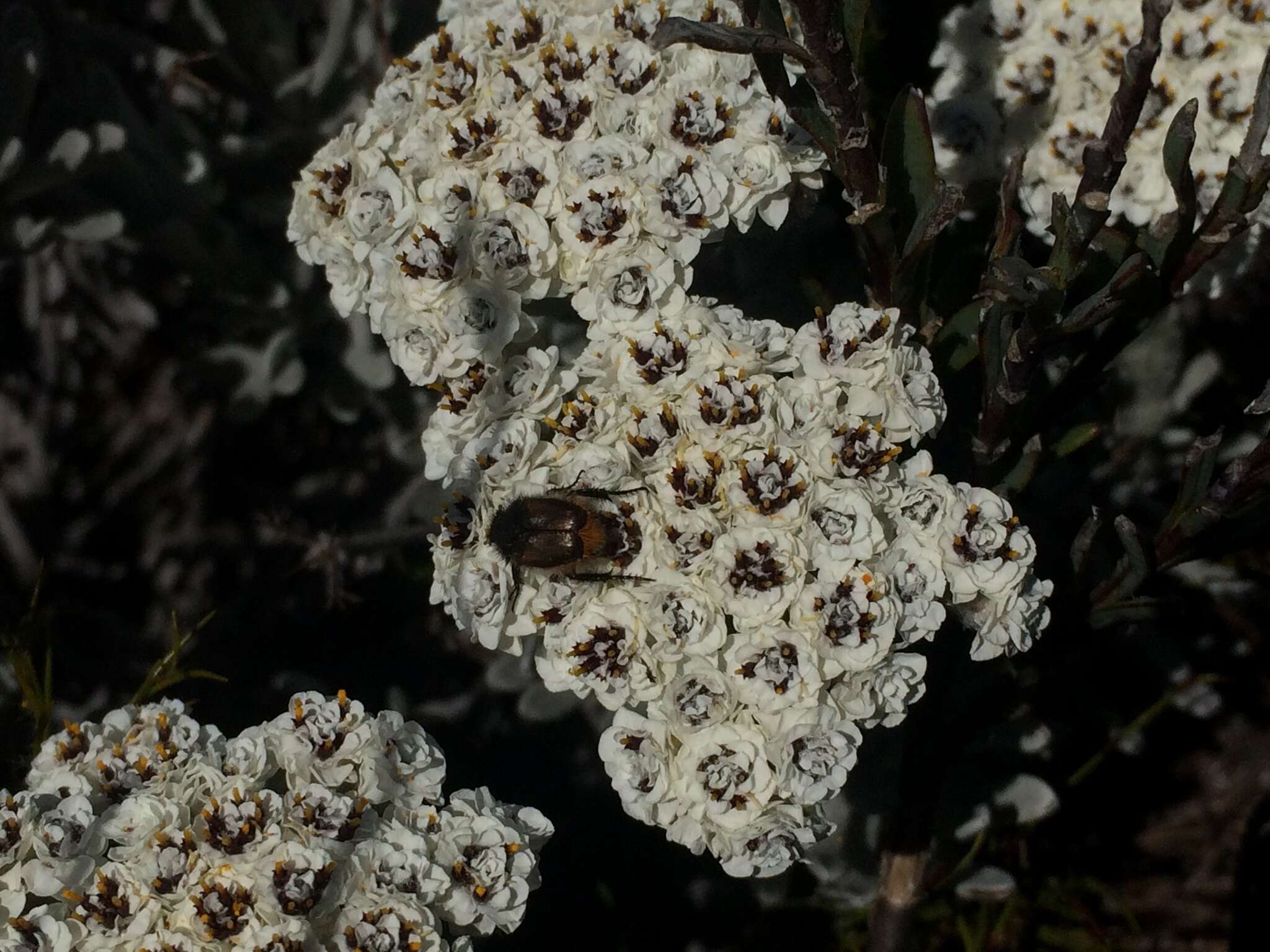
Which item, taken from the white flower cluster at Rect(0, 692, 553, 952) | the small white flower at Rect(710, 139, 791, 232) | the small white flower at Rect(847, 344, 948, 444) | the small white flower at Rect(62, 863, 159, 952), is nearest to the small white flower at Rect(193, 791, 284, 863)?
the white flower cluster at Rect(0, 692, 553, 952)

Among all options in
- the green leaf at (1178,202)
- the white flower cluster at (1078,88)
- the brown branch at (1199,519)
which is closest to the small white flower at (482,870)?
the brown branch at (1199,519)

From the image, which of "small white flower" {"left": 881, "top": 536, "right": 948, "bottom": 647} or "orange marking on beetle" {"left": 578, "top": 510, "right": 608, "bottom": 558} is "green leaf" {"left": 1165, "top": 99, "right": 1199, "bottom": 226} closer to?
"small white flower" {"left": 881, "top": 536, "right": 948, "bottom": 647}

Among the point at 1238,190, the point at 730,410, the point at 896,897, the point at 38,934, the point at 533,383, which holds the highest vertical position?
the point at 1238,190

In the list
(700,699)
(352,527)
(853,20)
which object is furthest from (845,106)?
(352,527)

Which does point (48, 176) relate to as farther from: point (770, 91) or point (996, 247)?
point (996, 247)

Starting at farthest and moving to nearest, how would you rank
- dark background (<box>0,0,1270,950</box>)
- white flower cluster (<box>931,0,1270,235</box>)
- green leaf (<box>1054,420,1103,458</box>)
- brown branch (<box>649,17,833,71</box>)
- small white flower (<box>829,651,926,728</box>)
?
dark background (<box>0,0,1270,950</box>) < white flower cluster (<box>931,0,1270,235</box>) < green leaf (<box>1054,420,1103,458</box>) < small white flower (<box>829,651,926,728</box>) < brown branch (<box>649,17,833,71</box>)

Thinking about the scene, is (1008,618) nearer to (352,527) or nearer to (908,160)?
(908,160)

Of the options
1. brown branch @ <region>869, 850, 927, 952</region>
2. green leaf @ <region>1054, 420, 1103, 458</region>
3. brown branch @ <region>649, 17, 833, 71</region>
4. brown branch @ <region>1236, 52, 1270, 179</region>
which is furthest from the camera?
brown branch @ <region>869, 850, 927, 952</region>
